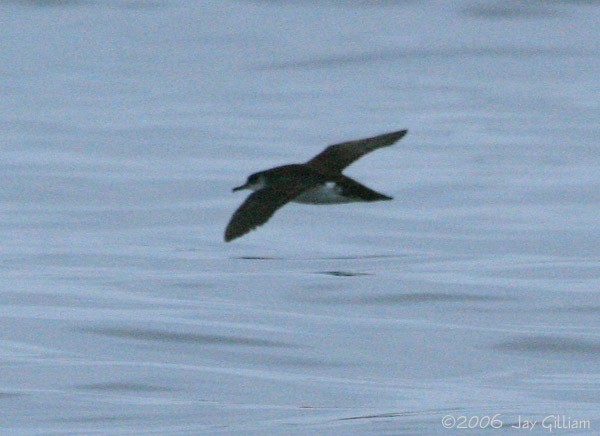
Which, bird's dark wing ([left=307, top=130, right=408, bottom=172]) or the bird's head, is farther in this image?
bird's dark wing ([left=307, top=130, right=408, bottom=172])

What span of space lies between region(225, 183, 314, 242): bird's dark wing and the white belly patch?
0.05 meters

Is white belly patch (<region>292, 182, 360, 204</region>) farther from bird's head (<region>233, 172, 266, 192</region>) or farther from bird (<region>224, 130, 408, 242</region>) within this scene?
bird's head (<region>233, 172, 266, 192</region>)

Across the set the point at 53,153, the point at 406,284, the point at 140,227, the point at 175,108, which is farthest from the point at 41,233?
the point at 175,108

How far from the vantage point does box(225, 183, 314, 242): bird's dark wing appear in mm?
9711

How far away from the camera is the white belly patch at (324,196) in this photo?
1012 centimetres

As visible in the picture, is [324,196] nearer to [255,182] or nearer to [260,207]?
[260,207]

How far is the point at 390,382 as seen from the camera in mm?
10258

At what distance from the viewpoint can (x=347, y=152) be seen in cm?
1128

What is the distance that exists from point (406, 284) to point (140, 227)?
359 centimetres
